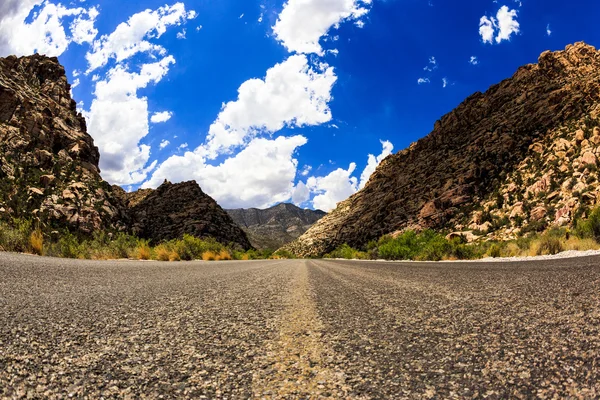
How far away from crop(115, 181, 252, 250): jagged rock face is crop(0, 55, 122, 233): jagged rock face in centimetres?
1106

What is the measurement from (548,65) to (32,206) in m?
83.6

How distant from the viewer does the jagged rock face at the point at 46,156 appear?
3438 centimetres

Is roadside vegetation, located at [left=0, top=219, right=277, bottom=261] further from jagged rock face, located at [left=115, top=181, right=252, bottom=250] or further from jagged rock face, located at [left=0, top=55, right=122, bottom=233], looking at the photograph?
jagged rock face, located at [left=115, top=181, right=252, bottom=250]

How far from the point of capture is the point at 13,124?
41.2 m

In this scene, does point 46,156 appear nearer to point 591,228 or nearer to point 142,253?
point 142,253

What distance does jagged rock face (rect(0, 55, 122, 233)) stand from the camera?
113 feet

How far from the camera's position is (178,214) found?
65438 millimetres

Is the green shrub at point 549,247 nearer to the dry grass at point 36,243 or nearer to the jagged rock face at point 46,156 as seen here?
the dry grass at point 36,243

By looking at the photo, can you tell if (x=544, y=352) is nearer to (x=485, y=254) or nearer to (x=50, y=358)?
(x=50, y=358)

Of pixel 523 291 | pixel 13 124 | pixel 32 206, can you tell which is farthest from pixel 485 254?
pixel 13 124

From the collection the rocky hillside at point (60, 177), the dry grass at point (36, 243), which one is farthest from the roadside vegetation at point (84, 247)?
the rocky hillside at point (60, 177)

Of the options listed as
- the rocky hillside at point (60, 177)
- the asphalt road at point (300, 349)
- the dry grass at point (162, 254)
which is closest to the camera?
the asphalt road at point (300, 349)

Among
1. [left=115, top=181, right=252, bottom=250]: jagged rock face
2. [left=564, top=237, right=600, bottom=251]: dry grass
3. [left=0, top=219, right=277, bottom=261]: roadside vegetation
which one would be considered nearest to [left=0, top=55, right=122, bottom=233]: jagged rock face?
[left=115, top=181, right=252, bottom=250]: jagged rock face

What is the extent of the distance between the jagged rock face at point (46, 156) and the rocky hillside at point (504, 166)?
1821 inches
